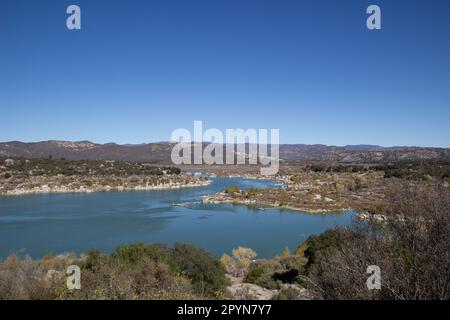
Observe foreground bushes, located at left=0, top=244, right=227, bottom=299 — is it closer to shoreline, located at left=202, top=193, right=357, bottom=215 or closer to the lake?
the lake

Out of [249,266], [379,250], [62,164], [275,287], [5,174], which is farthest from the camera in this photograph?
[62,164]

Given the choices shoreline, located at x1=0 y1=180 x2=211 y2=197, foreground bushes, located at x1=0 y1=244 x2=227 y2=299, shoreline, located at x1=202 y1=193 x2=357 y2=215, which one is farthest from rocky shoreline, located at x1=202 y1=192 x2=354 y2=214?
foreground bushes, located at x1=0 y1=244 x2=227 y2=299

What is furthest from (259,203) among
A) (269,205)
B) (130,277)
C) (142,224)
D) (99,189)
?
(130,277)

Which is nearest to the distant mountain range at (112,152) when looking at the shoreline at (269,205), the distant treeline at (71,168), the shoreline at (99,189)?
the distant treeline at (71,168)

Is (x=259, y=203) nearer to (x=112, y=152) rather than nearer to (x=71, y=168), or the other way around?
(x=71, y=168)

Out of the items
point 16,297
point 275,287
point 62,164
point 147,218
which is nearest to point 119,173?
point 62,164
